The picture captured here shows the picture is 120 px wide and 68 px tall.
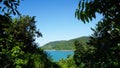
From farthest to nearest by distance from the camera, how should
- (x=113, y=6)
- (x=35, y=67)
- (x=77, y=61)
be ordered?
(x=77, y=61) < (x=35, y=67) < (x=113, y=6)

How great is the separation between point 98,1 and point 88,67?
120 ft

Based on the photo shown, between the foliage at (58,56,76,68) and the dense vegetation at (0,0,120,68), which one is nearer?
the dense vegetation at (0,0,120,68)

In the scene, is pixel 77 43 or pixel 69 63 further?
pixel 77 43

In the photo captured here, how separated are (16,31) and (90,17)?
38.7 meters

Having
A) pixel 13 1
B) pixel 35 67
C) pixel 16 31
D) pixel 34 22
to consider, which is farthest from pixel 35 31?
pixel 13 1

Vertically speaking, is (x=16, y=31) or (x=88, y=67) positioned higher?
(x=16, y=31)

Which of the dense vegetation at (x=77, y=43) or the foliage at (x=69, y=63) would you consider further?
the foliage at (x=69, y=63)

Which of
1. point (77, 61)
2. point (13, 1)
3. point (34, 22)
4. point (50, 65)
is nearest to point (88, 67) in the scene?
point (50, 65)

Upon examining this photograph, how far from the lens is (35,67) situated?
38.1 meters

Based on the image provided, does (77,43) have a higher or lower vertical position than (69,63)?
higher

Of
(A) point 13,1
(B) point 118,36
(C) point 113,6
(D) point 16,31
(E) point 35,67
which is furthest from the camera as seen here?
(D) point 16,31

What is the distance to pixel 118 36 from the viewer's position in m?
4.60

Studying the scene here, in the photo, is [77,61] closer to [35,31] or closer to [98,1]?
[35,31]

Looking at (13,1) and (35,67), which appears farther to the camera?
(35,67)
